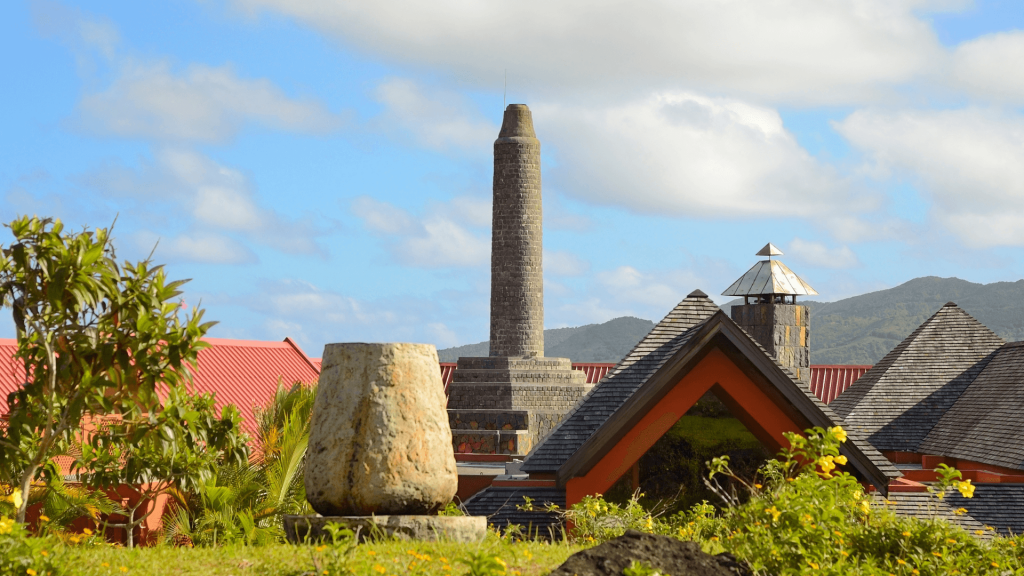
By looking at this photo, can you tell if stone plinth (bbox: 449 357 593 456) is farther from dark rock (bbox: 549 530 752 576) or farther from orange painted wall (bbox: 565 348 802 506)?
→ dark rock (bbox: 549 530 752 576)

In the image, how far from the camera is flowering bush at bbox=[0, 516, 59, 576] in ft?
22.5

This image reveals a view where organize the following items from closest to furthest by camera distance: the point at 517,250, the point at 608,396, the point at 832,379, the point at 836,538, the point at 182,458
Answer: the point at 836,538
the point at 182,458
the point at 608,396
the point at 517,250
the point at 832,379

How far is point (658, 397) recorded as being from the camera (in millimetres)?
12953

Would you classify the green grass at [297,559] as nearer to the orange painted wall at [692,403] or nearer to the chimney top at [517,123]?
the orange painted wall at [692,403]

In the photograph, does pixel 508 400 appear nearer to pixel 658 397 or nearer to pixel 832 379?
pixel 832 379

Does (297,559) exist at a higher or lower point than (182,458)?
lower

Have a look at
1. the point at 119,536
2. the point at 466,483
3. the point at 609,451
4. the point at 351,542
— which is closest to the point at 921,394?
the point at 466,483

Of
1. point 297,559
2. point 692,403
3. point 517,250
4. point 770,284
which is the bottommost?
point 297,559

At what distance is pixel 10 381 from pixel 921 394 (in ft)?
67.4

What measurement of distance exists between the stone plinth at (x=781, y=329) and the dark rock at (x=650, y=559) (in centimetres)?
2341

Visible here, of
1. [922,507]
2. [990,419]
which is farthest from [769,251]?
[922,507]

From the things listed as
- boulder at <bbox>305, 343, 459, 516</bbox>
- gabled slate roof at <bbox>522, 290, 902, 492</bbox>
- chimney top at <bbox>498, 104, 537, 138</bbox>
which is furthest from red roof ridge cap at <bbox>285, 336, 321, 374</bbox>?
boulder at <bbox>305, 343, 459, 516</bbox>

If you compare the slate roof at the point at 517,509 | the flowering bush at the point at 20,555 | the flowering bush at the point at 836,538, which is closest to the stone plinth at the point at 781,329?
Result: the slate roof at the point at 517,509

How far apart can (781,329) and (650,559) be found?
79.8ft
